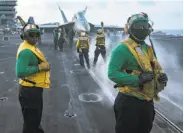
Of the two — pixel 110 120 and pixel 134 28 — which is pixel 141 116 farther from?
pixel 110 120

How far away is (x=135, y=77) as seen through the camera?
3.69 metres

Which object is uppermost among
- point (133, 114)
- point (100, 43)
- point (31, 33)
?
point (31, 33)

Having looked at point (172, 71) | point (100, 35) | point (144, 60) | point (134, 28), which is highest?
point (134, 28)

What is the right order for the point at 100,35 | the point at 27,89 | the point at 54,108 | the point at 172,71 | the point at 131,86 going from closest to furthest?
the point at 131,86, the point at 27,89, the point at 54,108, the point at 172,71, the point at 100,35

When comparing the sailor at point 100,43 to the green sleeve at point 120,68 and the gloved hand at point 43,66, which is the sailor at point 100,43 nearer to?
the gloved hand at point 43,66

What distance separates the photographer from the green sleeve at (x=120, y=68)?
3688mm

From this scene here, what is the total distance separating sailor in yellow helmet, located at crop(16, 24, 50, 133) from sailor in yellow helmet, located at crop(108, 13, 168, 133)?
5.30 ft

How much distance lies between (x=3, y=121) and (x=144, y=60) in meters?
4.75

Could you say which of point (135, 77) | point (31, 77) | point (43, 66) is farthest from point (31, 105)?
point (135, 77)

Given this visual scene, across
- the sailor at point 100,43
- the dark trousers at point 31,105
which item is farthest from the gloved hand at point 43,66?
the sailor at point 100,43

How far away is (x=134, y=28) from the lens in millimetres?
3818

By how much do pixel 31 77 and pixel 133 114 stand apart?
6.30ft

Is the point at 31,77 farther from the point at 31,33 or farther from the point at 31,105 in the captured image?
the point at 31,33

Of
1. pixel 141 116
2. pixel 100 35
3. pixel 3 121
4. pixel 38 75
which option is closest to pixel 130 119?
pixel 141 116
